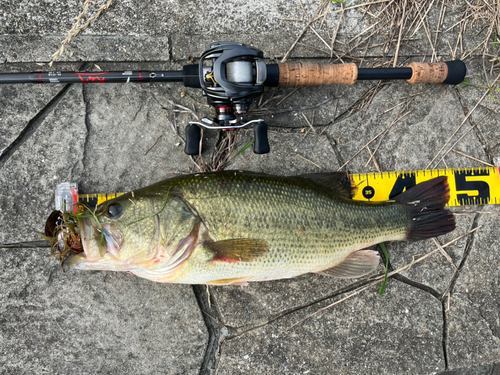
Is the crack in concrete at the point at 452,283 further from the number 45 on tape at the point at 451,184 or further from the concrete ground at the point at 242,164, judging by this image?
the number 45 on tape at the point at 451,184

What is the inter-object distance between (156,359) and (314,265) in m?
1.60

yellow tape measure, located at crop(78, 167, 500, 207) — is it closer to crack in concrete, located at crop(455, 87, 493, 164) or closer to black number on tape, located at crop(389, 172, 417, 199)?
black number on tape, located at crop(389, 172, 417, 199)

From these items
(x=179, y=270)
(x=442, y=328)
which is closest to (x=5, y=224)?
(x=179, y=270)

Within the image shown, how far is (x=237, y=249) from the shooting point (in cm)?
237

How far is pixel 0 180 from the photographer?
2.82 m

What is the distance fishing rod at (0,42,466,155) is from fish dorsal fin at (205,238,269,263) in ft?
2.27

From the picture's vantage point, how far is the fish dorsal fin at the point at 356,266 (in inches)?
109

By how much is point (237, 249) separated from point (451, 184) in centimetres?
214

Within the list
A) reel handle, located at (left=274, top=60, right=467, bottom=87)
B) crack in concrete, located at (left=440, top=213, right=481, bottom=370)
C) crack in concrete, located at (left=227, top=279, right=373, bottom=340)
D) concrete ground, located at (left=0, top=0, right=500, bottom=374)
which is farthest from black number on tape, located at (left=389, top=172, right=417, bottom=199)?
crack in concrete, located at (left=227, top=279, right=373, bottom=340)

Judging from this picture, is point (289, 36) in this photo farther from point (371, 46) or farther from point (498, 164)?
point (498, 164)

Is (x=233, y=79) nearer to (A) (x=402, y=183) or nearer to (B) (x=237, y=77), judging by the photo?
(B) (x=237, y=77)

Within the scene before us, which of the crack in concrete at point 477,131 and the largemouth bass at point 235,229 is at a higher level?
the crack in concrete at point 477,131

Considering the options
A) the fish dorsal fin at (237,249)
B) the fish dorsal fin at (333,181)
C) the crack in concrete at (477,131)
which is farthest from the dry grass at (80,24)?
the crack in concrete at (477,131)

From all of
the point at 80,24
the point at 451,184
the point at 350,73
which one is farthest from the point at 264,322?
the point at 80,24
